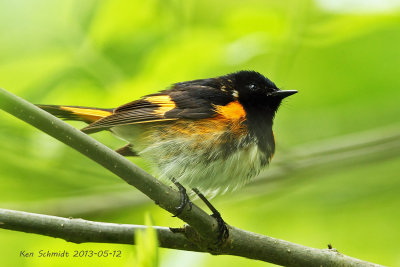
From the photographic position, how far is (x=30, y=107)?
208cm

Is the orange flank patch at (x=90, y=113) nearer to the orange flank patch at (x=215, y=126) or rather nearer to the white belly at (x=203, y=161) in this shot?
the white belly at (x=203, y=161)

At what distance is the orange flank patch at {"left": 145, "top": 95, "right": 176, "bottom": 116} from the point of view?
3.79m

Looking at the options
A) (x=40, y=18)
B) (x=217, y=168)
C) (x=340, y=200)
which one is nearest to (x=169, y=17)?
(x=40, y=18)

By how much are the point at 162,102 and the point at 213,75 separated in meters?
0.47

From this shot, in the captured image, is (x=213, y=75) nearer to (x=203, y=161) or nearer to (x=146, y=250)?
(x=203, y=161)

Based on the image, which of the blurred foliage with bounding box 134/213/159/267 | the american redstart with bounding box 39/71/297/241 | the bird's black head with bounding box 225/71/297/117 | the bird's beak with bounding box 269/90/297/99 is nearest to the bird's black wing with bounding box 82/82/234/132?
the american redstart with bounding box 39/71/297/241

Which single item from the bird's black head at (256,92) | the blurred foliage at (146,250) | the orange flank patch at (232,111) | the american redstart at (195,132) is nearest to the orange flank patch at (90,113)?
the american redstart at (195,132)

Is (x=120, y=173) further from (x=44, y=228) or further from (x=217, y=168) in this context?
(x=217, y=168)

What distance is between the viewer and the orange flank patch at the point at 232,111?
374 cm

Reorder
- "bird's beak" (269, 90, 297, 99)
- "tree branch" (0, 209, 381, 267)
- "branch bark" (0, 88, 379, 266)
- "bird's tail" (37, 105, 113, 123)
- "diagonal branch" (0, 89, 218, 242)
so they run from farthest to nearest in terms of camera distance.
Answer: "bird's beak" (269, 90, 297, 99)
"bird's tail" (37, 105, 113, 123)
"tree branch" (0, 209, 381, 267)
"branch bark" (0, 88, 379, 266)
"diagonal branch" (0, 89, 218, 242)

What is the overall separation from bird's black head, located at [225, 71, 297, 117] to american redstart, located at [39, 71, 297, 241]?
3 centimetres

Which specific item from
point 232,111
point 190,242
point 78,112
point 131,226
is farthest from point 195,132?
point 131,226

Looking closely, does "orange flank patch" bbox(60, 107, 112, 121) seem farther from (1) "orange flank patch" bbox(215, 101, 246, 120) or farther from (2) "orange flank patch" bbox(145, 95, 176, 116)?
(1) "orange flank patch" bbox(215, 101, 246, 120)

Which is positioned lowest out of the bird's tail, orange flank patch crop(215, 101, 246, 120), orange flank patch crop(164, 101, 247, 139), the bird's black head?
the bird's tail
